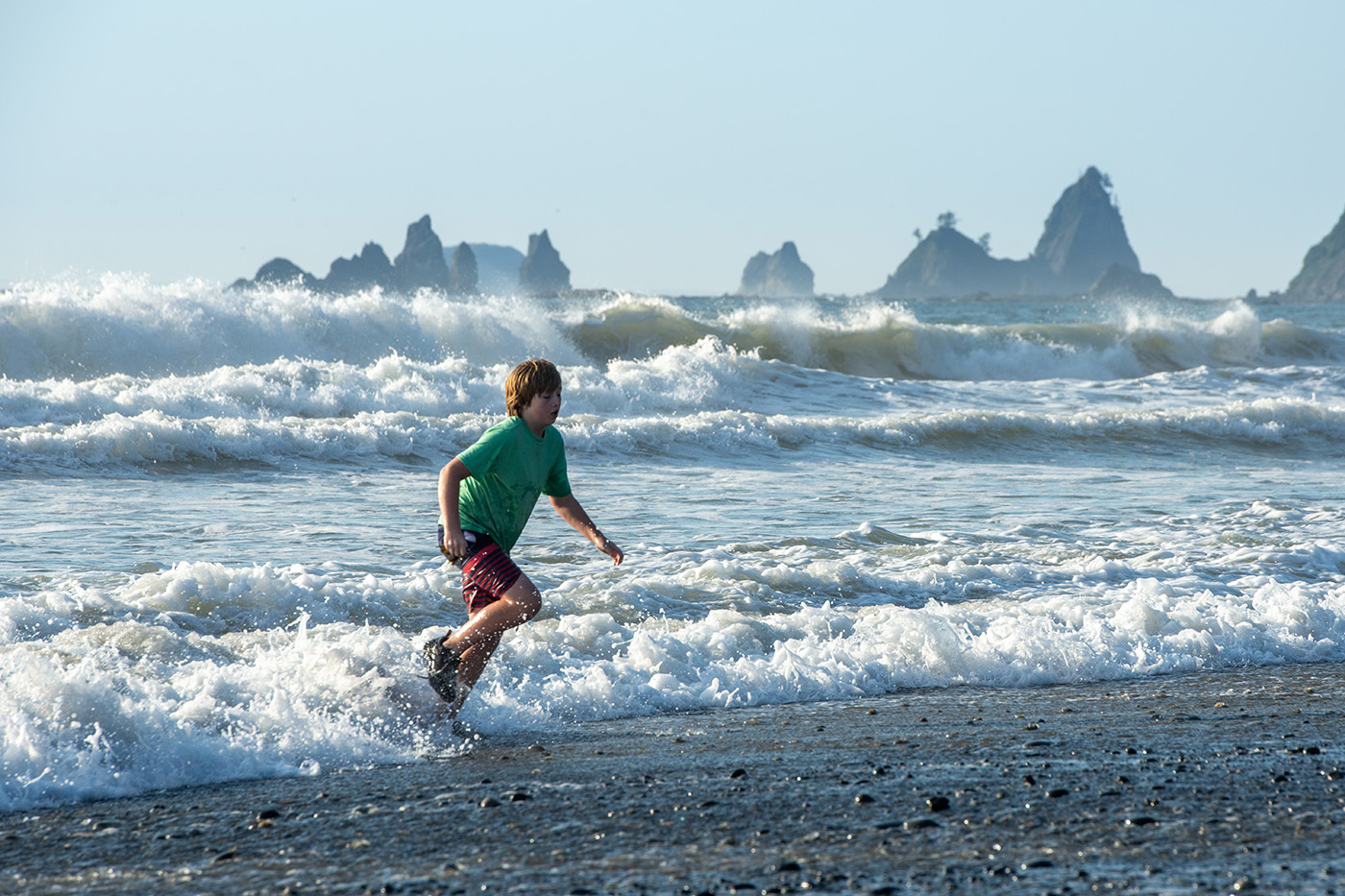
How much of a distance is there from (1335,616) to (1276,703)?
1.84 meters

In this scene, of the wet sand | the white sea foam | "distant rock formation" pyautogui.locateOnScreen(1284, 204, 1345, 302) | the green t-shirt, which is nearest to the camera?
the wet sand

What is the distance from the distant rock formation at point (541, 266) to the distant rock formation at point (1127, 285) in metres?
75.3

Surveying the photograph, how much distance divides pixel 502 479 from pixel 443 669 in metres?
0.76

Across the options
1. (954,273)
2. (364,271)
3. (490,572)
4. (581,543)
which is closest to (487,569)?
(490,572)

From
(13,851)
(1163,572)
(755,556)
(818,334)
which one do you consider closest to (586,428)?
(755,556)

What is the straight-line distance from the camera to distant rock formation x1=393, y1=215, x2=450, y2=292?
99000mm

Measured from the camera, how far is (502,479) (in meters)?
4.17

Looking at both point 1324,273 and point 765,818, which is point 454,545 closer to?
point 765,818

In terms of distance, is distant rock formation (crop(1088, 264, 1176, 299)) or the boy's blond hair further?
distant rock formation (crop(1088, 264, 1176, 299))

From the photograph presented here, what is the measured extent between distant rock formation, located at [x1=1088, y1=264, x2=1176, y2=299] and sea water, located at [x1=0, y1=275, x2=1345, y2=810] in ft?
507

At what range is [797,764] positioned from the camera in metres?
3.89

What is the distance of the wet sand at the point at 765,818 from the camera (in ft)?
9.36

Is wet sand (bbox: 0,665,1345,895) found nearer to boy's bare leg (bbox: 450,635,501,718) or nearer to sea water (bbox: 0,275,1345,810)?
boy's bare leg (bbox: 450,635,501,718)

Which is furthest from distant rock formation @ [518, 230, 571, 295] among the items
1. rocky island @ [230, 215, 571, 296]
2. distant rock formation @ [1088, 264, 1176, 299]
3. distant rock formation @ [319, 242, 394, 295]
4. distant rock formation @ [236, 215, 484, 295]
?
distant rock formation @ [1088, 264, 1176, 299]
